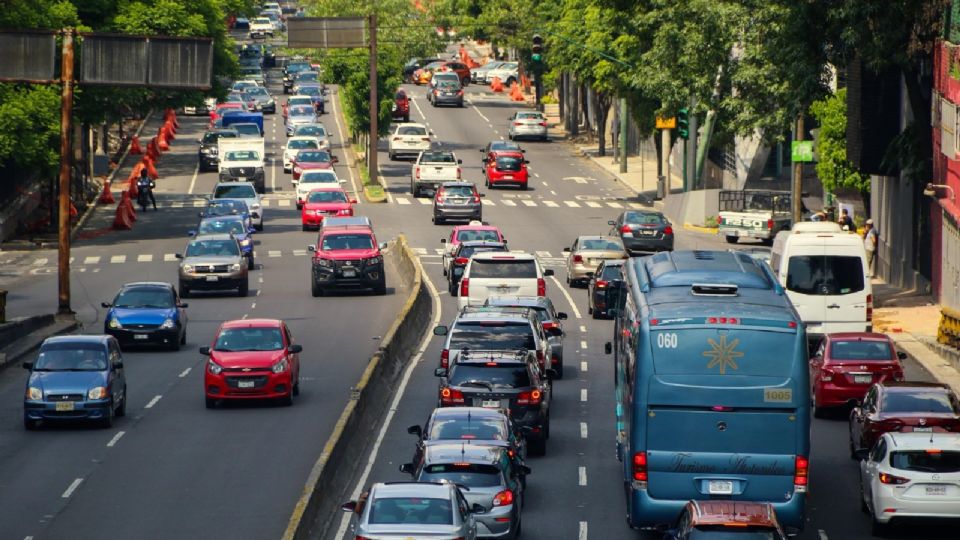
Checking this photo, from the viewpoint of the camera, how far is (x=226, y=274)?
5072 centimetres

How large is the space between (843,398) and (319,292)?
20956mm

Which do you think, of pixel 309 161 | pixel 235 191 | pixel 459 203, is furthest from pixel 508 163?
pixel 235 191

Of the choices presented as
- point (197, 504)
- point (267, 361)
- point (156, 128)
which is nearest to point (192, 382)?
point (267, 361)

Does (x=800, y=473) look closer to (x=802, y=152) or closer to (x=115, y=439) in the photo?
(x=115, y=439)

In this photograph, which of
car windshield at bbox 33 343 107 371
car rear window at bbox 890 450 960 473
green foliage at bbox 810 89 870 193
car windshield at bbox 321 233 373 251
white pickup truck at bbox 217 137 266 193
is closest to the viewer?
car rear window at bbox 890 450 960 473

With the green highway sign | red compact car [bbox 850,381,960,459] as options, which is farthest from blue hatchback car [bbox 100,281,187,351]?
the green highway sign

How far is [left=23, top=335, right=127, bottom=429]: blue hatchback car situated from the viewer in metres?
32.7

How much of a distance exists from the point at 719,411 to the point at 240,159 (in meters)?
57.5

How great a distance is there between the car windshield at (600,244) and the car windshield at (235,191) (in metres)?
18.9

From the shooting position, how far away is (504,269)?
145 ft

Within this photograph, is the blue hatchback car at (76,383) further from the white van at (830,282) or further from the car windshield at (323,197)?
the car windshield at (323,197)

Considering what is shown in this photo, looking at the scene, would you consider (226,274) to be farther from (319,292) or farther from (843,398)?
(843,398)

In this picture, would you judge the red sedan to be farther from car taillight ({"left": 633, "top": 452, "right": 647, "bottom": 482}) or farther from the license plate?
the license plate

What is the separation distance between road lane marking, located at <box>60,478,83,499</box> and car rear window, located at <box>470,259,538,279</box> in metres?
17.0
